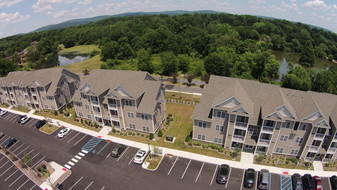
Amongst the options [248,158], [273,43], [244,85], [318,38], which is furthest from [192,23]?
[248,158]

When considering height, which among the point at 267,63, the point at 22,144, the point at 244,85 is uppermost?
the point at 244,85

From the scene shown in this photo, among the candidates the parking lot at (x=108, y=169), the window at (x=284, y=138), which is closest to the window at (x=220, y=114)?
the parking lot at (x=108, y=169)

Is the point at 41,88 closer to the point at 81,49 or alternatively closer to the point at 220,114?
the point at 220,114

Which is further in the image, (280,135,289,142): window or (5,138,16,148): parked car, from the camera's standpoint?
(5,138,16,148): parked car

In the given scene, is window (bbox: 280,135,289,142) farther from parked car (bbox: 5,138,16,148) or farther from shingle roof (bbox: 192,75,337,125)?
parked car (bbox: 5,138,16,148)

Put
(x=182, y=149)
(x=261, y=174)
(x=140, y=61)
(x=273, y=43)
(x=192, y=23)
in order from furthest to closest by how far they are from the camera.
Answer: (x=192, y=23)
(x=273, y=43)
(x=140, y=61)
(x=182, y=149)
(x=261, y=174)

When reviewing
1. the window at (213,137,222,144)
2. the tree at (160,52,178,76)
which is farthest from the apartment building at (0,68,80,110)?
the window at (213,137,222,144)

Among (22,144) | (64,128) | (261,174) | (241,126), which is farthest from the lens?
(64,128)

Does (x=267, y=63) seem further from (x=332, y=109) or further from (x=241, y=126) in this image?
(x=241, y=126)
